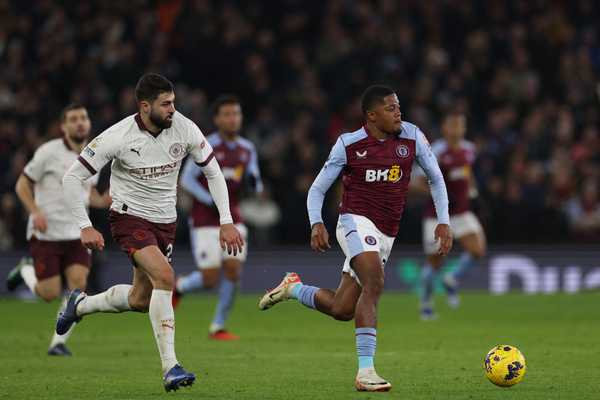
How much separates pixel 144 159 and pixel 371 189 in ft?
5.78

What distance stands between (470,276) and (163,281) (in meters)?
12.6

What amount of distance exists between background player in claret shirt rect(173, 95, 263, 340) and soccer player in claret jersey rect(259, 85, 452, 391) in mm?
4459

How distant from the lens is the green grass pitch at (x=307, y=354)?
927 cm

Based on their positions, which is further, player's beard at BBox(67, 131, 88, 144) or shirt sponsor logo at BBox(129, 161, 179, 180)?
player's beard at BBox(67, 131, 88, 144)

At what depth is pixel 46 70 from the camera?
22609 mm

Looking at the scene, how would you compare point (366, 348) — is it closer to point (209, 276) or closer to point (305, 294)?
point (305, 294)

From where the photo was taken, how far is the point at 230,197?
14383mm

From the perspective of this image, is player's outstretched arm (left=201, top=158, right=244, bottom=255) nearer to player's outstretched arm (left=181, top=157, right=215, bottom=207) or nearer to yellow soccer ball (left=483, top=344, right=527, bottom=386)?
yellow soccer ball (left=483, top=344, right=527, bottom=386)

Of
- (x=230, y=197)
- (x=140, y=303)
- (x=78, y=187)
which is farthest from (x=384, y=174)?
(x=230, y=197)

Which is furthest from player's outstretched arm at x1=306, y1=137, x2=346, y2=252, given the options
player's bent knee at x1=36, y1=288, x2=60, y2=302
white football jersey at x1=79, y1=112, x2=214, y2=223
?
player's bent knee at x1=36, y1=288, x2=60, y2=302

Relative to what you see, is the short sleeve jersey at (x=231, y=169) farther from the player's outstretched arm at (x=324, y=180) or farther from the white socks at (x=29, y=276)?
the player's outstretched arm at (x=324, y=180)

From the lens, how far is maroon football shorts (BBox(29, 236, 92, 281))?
12.8m

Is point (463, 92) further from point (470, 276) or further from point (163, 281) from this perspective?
point (163, 281)

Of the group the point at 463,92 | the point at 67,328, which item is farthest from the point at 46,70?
the point at 67,328
